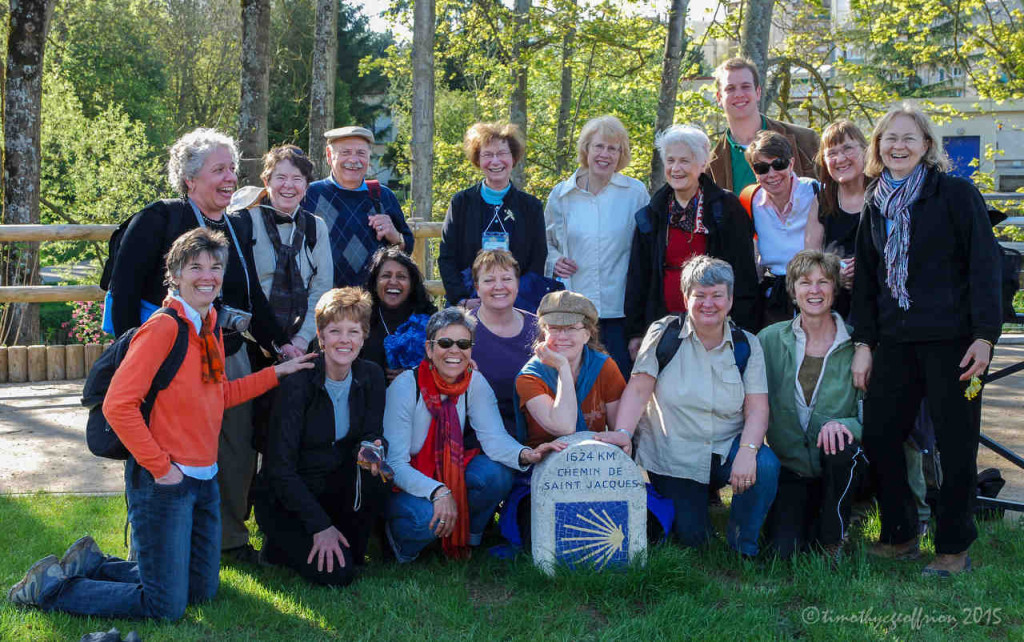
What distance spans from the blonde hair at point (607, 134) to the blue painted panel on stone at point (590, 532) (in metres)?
2.14

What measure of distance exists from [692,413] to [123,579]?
265 cm

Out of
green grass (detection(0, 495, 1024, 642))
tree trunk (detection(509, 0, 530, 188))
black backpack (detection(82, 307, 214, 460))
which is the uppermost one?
tree trunk (detection(509, 0, 530, 188))

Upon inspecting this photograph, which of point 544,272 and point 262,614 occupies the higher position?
point 544,272

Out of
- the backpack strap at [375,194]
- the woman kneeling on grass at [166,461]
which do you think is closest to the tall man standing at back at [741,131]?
the backpack strap at [375,194]

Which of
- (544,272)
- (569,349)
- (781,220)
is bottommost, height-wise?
(569,349)

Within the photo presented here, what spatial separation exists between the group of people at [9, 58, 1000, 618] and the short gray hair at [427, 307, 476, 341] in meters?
0.01

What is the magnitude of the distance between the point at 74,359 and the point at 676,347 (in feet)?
23.5

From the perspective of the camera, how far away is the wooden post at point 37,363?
9.27 meters

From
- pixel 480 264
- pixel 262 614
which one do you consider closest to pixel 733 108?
pixel 480 264

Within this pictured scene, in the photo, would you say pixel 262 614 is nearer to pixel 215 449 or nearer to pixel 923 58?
pixel 215 449

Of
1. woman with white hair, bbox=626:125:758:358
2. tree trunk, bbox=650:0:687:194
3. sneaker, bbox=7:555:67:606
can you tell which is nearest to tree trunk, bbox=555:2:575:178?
tree trunk, bbox=650:0:687:194

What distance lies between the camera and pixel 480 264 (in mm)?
4766

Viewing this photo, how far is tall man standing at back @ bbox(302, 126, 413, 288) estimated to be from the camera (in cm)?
534

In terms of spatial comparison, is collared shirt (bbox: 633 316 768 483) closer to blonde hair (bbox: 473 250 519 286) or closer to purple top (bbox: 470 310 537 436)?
purple top (bbox: 470 310 537 436)
